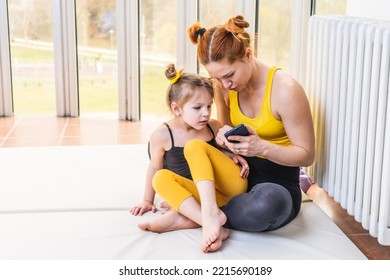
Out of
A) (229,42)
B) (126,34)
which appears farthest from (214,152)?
(126,34)

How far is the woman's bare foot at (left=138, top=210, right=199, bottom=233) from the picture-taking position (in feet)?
5.82

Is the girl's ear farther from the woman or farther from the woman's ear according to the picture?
the woman's ear

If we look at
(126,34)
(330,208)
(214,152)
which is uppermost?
(126,34)

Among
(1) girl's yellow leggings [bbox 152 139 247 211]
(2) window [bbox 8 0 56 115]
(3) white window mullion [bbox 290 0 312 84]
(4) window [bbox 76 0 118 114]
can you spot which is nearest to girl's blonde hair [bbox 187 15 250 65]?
(1) girl's yellow leggings [bbox 152 139 247 211]

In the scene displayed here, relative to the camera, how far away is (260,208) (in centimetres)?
169

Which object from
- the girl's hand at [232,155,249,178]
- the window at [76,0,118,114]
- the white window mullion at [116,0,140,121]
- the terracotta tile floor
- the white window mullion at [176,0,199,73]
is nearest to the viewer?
the girl's hand at [232,155,249,178]

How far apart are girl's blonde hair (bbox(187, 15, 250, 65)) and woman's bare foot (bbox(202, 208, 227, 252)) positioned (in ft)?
1.47

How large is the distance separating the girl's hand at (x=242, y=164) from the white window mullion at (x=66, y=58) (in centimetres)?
235

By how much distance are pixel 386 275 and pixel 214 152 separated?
63 centimetres

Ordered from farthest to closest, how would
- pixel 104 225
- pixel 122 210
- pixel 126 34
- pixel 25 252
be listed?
pixel 126 34 < pixel 122 210 < pixel 104 225 < pixel 25 252

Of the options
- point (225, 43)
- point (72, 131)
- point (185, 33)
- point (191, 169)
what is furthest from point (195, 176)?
point (185, 33)

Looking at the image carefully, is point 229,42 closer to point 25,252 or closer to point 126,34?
point 25,252

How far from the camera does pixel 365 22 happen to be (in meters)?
1.87

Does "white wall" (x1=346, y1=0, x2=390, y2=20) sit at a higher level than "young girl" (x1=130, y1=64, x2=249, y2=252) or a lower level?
higher
